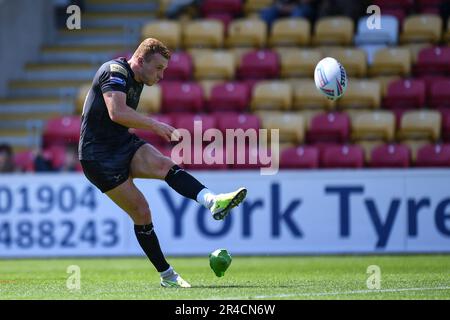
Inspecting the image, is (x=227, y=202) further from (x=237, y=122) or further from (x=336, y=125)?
(x=336, y=125)

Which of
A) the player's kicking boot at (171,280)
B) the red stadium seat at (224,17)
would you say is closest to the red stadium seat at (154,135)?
the red stadium seat at (224,17)

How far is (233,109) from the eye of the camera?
18.8 meters

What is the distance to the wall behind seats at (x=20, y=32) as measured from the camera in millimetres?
21156

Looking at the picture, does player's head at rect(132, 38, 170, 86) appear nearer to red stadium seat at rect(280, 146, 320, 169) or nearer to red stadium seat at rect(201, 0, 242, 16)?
red stadium seat at rect(280, 146, 320, 169)

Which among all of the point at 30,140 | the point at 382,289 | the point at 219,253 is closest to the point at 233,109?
the point at 30,140

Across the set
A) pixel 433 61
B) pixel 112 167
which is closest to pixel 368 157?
pixel 433 61

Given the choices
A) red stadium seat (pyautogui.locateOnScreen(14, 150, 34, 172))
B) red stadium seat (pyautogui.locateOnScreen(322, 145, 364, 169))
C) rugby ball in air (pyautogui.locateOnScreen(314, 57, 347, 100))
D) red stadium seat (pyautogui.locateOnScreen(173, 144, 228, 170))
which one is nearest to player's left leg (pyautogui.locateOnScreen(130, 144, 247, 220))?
rugby ball in air (pyautogui.locateOnScreen(314, 57, 347, 100))

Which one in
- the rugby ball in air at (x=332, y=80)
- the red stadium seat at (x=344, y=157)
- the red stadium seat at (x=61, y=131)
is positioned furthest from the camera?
the red stadium seat at (x=61, y=131)

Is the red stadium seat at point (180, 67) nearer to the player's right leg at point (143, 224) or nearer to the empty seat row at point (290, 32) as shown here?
the empty seat row at point (290, 32)

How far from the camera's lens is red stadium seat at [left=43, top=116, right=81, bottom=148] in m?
18.6

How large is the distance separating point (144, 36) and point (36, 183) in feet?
14.5

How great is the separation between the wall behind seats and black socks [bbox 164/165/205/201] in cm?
1236

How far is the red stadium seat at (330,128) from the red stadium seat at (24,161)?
16.0 feet
